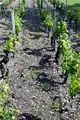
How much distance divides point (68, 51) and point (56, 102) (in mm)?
3605

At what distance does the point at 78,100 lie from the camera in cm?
1723

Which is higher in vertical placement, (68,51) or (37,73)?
(68,51)

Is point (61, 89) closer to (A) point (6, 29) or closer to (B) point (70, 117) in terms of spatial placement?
(B) point (70, 117)

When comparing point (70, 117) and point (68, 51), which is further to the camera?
point (68, 51)

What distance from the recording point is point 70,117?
15.6 meters

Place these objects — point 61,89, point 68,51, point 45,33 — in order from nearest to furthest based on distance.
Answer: point 61,89, point 68,51, point 45,33

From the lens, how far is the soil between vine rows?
1616 cm

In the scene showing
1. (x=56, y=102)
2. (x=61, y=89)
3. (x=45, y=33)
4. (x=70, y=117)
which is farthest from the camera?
(x=45, y=33)

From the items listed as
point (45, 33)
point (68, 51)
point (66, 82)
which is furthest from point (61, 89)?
point (45, 33)

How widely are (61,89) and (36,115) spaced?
3.12m

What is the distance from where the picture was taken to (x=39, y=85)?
19016mm

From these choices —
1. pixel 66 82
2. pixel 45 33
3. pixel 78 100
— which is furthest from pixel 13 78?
pixel 45 33

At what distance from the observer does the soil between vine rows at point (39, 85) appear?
1616cm

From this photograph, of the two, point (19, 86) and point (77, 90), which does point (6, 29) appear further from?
point (77, 90)
